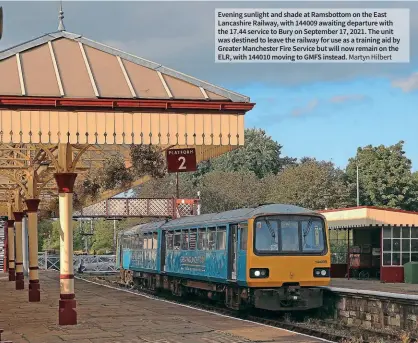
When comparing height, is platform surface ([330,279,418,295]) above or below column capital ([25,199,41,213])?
below

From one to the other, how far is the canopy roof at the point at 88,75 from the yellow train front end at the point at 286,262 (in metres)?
5.55

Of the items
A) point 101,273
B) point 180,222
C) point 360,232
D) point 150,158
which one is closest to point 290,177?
point 101,273

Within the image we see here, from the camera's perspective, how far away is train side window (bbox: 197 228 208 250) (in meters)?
22.8

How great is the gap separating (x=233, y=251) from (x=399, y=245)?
48.4 ft

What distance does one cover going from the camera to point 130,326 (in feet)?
51.6

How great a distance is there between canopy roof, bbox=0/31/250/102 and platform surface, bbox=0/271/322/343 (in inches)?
164

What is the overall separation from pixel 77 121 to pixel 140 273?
819 inches

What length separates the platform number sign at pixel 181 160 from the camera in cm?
1761

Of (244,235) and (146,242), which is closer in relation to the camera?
(244,235)

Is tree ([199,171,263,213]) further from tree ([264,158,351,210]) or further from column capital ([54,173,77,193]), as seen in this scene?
column capital ([54,173,77,193])

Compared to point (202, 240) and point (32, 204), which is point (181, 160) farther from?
point (32, 204)

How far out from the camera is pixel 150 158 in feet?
54.4

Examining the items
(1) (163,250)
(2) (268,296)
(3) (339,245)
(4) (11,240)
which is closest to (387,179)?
(3) (339,245)

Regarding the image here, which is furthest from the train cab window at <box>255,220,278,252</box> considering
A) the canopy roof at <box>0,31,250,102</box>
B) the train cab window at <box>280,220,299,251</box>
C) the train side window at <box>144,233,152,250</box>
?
the train side window at <box>144,233,152,250</box>
